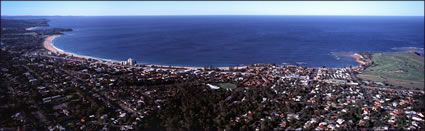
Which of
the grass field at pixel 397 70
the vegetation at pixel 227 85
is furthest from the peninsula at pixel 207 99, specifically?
the grass field at pixel 397 70

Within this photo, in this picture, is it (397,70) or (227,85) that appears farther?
(397,70)

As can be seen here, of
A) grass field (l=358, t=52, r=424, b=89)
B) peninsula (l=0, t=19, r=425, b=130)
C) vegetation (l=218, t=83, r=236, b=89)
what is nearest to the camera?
peninsula (l=0, t=19, r=425, b=130)

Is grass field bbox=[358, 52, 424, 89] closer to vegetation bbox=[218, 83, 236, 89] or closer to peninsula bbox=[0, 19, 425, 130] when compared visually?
peninsula bbox=[0, 19, 425, 130]

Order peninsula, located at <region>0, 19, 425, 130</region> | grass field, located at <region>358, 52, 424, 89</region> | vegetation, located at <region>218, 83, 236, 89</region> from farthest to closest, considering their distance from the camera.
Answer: grass field, located at <region>358, 52, 424, 89</region> < vegetation, located at <region>218, 83, 236, 89</region> < peninsula, located at <region>0, 19, 425, 130</region>

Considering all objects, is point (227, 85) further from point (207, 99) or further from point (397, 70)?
point (397, 70)

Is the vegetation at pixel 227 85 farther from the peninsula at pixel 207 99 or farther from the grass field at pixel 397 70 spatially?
the grass field at pixel 397 70

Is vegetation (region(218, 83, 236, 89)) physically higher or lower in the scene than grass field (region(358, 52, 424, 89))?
lower

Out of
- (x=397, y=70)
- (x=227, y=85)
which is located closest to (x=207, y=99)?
(x=227, y=85)

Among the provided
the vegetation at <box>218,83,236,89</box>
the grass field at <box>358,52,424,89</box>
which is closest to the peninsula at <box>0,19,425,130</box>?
the vegetation at <box>218,83,236,89</box>

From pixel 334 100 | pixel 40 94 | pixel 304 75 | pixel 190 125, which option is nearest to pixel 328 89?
pixel 334 100
